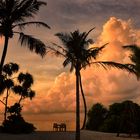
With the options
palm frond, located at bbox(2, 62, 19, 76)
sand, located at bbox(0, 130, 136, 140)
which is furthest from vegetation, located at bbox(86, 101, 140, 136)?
palm frond, located at bbox(2, 62, 19, 76)

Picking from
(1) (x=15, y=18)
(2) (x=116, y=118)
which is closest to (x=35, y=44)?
(1) (x=15, y=18)

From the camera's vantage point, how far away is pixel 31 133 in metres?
41.2

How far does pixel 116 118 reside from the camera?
54625mm

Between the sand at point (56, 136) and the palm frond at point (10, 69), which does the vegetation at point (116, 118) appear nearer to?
the sand at point (56, 136)

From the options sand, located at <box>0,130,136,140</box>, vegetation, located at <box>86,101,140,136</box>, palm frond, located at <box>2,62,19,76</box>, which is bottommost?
sand, located at <box>0,130,136,140</box>

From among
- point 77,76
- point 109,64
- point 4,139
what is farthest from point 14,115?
point 109,64

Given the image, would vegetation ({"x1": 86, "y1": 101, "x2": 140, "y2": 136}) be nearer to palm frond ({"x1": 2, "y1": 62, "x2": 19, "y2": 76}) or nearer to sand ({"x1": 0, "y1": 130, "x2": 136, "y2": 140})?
sand ({"x1": 0, "y1": 130, "x2": 136, "y2": 140})

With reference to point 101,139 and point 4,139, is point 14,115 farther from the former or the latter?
point 101,139

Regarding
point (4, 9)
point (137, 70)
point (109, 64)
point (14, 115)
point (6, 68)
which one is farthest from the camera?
point (6, 68)

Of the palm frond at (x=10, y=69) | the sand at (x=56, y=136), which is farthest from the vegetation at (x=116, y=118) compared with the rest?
the palm frond at (x=10, y=69)

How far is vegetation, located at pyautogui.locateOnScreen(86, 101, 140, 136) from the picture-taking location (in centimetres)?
4503

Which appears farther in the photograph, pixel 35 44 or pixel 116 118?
pixel 116 118

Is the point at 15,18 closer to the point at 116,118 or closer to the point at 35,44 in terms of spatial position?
the point at 35,44

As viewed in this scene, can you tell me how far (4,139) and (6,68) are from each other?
10.6 metres
